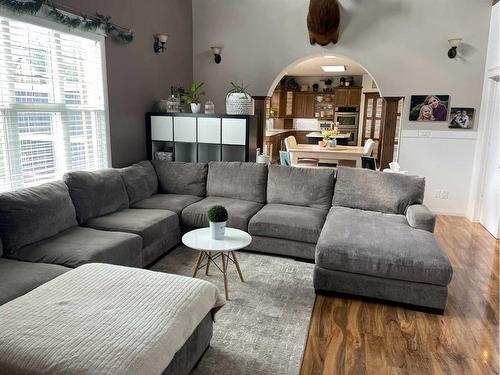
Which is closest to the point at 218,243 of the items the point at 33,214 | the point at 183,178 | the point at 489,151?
the point at 33,214

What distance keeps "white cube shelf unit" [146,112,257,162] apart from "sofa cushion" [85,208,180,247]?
4.52 feet

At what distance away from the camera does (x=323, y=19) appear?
4797 mm

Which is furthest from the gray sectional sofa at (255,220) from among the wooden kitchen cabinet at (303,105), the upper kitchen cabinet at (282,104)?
the wooden kitchen cabinet at (303,105)

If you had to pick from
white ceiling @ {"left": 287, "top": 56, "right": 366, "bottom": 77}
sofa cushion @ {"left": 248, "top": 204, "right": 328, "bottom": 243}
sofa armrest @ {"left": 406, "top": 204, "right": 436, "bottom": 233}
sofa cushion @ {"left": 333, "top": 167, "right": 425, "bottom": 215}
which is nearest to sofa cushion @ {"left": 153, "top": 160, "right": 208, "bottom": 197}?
sofa cushion @ {"left": 248, "top": 204, "right": 328, "bottom": 243}

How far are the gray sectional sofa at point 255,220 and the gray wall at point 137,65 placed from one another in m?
0.47

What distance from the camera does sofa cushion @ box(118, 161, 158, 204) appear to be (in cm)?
392

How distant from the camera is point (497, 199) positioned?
458cm

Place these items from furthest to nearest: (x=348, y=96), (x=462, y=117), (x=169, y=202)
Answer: (x=348, y=96), (x=462, y=117), (x=169, y=202)

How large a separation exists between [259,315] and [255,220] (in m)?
1.17

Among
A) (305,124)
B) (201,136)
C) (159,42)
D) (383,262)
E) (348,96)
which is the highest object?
(159,42)

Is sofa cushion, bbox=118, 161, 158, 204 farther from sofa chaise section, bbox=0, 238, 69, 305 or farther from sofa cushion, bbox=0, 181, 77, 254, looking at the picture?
sofa chaise section, bbox=0, 238, 69, 305

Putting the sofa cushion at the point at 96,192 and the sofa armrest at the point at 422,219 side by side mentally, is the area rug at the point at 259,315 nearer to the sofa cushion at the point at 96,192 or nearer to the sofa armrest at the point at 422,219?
the sofa cushion at the point at 96,192

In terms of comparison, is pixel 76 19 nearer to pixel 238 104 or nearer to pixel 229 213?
pixel 238 104

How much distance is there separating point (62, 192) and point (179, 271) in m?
1.19
